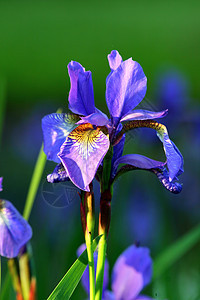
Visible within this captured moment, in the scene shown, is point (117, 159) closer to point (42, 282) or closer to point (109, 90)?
point (109, 90)

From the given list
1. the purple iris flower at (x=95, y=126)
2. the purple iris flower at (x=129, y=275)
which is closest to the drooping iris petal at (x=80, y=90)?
the purple iris flower at (x=95, y=126)

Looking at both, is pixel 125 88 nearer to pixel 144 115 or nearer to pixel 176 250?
pixel 144 115

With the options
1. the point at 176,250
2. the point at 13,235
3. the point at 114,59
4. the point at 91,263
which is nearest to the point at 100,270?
the point at 91,263

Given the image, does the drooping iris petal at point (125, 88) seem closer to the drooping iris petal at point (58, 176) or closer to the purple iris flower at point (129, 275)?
the drooping iris petal at point (58, 176)

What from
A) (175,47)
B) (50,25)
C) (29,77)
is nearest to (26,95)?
(29,77)

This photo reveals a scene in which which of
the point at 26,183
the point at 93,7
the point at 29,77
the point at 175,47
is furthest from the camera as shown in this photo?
the point at 93,7

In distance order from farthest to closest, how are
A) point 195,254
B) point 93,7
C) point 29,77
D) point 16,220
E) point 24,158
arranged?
point 93,7, point 29,77, point 24,158, point 195,254, point 16,220

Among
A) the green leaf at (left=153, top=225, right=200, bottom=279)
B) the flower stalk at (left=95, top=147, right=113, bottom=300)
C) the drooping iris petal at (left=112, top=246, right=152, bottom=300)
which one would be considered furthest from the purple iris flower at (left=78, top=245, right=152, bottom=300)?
the flower stalk at (left=95, top=147, right=113, bottom=300)

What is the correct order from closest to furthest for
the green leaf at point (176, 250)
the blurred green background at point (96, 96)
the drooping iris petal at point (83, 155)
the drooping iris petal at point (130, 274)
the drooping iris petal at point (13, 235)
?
the drooping iris petal at point (83, 155) < the drooping iris petal at point (13, 235) < the drooping iris petal at point (130, 274) < the green leaf at point (176, 250) < the blurred green background at point (96, 96)
